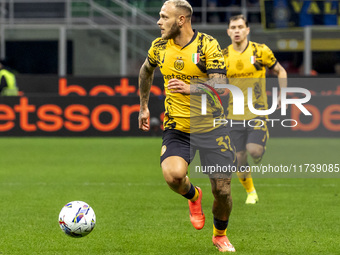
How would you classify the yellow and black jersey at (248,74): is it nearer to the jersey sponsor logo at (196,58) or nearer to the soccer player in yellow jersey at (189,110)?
the soccer player in yellow jersey at (189,110)

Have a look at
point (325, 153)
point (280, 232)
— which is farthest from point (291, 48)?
point (280, 232)

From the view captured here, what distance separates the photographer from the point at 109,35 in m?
24.7

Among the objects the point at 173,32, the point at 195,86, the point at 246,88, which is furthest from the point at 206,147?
the point at 246,88

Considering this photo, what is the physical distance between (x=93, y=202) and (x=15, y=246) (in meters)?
2.98

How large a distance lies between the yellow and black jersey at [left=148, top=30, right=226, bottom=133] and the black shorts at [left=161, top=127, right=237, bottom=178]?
0.21 ft

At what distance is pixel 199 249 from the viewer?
23.2 feet

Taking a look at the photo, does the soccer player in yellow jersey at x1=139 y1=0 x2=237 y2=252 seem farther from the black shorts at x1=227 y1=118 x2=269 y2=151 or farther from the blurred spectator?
the blurred spectator

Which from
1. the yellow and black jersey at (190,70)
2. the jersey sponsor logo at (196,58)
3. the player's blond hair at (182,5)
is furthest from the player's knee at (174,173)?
the player's blond hair at (182,5)

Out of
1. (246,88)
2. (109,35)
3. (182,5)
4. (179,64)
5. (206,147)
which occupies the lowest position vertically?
(206,147)

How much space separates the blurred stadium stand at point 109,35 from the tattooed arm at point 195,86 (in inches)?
661

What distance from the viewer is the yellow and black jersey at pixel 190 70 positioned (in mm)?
6758

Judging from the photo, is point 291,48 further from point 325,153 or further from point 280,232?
point 280,232

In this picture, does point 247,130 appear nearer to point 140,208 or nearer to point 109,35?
point 140,208

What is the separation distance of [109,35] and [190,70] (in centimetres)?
1814
